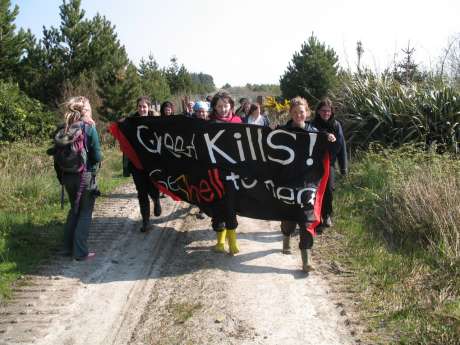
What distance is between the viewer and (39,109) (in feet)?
61.0

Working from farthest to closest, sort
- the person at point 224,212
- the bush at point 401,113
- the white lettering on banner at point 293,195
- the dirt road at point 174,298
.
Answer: the bush at point 401,113, the person at point 224,212, the white lettering on banner at point 293,195, the dirt road at point 174,298

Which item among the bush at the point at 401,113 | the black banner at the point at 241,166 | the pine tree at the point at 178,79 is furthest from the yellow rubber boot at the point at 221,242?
the pine tree at the point at 178,79

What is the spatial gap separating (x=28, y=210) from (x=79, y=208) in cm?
273

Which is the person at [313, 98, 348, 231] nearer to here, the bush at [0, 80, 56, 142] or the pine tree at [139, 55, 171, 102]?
the bush at [0, 80, 56, 142]

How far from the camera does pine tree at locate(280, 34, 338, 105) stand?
21.0 meters

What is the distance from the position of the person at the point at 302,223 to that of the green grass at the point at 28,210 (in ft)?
10.5

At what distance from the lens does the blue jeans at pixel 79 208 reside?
5957mm

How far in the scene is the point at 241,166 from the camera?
6105mm

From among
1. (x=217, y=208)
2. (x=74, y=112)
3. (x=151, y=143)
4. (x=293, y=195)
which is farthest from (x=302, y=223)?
(x=74, y=112)

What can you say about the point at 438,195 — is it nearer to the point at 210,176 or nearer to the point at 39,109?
the point at 210,176

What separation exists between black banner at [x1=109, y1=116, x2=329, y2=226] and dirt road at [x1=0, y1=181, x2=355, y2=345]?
0.71m

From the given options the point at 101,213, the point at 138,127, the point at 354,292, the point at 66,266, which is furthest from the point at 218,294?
the point at 101,213

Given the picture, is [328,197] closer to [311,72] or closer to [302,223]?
[302,223]

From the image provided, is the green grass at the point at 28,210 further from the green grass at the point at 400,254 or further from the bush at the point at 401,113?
the bush at the point at 401,113
